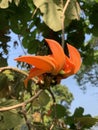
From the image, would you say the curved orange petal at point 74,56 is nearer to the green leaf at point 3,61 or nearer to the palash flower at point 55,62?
the palash flower at point 55,62

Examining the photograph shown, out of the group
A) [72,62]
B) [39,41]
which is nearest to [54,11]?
[72,62]

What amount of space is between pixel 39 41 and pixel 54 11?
0.58 m

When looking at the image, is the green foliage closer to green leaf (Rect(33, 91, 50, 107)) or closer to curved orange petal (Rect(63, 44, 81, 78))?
green leaf (Rect(33, 91, 50, 107))

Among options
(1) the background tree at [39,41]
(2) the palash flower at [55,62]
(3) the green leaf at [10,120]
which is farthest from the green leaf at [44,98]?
(2) the palash flower at [55,62]

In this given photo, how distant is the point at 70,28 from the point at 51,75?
821 mm

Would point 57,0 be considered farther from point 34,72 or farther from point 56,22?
point 34,72

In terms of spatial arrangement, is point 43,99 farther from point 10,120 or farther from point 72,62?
point 72,62

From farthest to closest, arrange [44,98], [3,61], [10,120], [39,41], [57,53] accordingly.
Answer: [39,41] → [3,61] → [44,98] → [10,120] → [57,53]

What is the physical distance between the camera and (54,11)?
3.76 ft

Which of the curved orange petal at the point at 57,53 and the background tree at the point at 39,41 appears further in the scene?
the background tree at the point at 39,41

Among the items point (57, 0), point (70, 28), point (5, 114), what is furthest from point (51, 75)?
point (70, 28)

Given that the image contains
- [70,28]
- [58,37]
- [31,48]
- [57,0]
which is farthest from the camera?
[31,48]

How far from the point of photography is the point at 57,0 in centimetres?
120

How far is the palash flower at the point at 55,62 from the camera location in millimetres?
782
